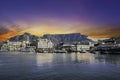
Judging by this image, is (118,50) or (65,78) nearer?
(65,78)

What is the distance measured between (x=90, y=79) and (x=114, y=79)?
3308 mm

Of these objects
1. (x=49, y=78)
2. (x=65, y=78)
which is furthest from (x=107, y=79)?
(x=49, y=78)

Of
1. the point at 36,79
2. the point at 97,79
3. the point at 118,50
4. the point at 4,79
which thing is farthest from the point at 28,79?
the point at 118,50

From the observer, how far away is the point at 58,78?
101 feet

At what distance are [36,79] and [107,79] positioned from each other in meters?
9.82

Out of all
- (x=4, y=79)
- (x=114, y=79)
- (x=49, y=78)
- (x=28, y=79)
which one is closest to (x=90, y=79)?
(x=114, y=79)

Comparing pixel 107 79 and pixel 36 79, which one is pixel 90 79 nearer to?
pixel 107 79

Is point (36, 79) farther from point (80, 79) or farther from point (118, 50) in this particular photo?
point (118, 50)

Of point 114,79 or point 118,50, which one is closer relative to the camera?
point 114,79

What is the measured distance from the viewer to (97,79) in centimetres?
3006

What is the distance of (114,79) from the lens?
30062 millimetres

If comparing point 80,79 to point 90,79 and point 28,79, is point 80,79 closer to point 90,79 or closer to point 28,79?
point 90,79

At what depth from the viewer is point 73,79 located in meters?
30.3

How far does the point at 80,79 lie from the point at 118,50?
109633 mm
